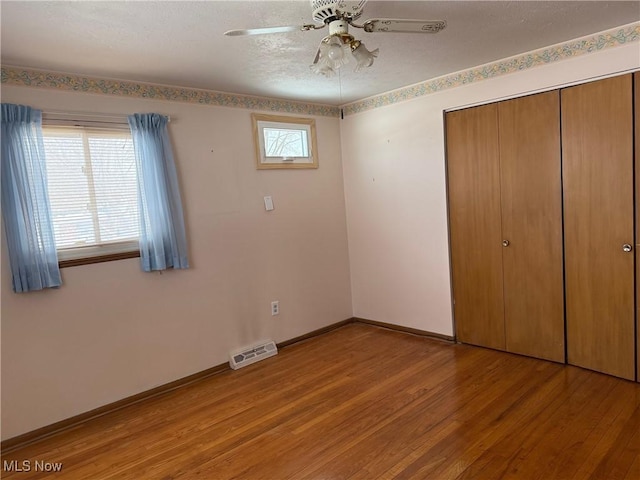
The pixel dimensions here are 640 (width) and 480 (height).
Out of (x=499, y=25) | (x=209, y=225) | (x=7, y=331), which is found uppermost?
(x=499, y=25)

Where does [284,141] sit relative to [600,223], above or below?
above

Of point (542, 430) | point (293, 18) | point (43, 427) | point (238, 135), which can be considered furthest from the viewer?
point (238, 135)

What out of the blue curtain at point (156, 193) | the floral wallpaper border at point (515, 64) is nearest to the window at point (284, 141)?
the floral wallpaper border at point (515, 64)

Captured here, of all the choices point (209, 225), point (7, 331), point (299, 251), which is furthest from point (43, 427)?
point (299, 251)

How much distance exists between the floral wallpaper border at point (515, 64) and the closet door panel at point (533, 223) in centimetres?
25

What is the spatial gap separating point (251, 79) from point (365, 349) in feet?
8.19

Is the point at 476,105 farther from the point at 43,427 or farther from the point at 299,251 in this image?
the point at 43,427

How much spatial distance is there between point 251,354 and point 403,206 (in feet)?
6.47

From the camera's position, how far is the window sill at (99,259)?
9.29ft

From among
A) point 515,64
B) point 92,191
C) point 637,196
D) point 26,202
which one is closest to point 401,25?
point 515,64

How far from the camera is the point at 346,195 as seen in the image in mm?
4641

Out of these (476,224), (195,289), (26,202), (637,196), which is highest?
(26,202)

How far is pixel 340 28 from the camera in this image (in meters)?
1.86

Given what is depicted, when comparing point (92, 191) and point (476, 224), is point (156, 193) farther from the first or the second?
point (476, 224)
